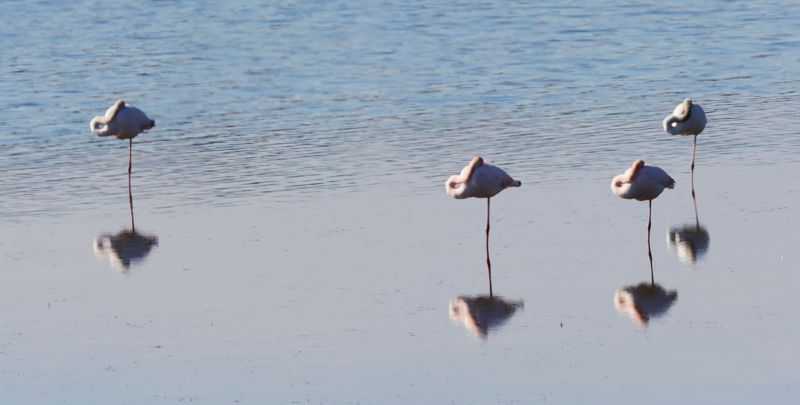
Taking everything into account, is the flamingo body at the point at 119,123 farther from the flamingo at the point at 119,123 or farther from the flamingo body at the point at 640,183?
the flamingo body at the point at 640,183

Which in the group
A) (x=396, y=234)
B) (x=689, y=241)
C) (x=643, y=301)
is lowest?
(x=643, y=301)

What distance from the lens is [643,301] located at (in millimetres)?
15891

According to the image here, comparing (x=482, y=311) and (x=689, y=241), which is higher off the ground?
(x=689, y=241)

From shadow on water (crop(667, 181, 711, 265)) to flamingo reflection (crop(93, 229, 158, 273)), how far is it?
226 inches

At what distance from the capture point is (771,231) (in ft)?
60.8

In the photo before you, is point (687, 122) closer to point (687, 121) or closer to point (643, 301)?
point (687, 121)

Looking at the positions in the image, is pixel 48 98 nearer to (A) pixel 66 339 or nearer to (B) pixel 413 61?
(B) pixel 413 61

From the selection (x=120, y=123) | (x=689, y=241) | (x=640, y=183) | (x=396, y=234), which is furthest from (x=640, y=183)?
(x=120, y=123)

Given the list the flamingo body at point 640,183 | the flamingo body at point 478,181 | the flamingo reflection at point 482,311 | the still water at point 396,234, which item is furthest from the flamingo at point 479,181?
the flamingo reflection at point 482,311

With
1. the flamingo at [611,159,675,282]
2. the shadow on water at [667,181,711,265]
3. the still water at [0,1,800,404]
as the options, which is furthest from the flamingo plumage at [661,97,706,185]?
the flamingo at [611,159,675,282]

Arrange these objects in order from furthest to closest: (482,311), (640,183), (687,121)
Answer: (687,121) < (640,183) < (482,311)

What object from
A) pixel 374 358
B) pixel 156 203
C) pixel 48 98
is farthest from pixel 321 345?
pixel 48 98

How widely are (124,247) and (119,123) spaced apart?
19.9 feet

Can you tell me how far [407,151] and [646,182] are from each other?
676 centimetres
